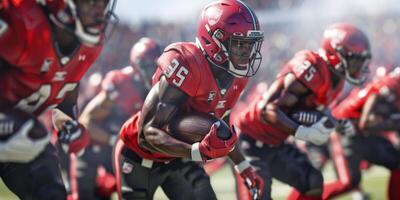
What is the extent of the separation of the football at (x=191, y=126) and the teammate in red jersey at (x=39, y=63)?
0.57 meters

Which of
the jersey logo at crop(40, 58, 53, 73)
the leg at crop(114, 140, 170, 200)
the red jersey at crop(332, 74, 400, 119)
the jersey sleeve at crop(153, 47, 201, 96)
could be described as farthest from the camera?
the red jersey at crop(332, 74, 400, 119)

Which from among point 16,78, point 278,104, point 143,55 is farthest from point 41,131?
point 143,55

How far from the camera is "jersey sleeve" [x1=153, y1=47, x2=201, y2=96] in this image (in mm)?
4086

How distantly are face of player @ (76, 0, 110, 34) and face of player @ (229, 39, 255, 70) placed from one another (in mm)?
914

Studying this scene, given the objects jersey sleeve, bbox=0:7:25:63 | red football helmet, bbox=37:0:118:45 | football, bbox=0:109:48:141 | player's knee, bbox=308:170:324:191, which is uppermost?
red football helmet, bbox=37:0:118:45

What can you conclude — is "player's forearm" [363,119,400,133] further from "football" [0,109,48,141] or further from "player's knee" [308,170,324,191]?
"football" [0,109,48,141]

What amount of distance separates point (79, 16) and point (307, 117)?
213cm

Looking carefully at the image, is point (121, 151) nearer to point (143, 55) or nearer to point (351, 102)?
point (143, 55)

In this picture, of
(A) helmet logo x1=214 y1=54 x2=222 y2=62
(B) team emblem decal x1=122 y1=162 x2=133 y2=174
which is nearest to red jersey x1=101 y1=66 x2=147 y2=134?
(B) team emblem decal x1=122 y1=162 x2=133 y2=174

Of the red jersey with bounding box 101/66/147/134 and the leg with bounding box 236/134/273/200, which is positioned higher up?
the leg with bounding box 236/134/273/200

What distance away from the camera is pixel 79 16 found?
3621 mm

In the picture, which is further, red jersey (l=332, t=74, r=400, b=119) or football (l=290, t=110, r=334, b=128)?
red jersey (l=332, t=74, r=400, b=119)

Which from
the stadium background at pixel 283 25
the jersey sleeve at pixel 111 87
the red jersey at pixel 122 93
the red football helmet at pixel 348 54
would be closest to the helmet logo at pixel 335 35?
the red football helmet at pixel 348 54

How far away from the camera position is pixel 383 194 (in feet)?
26.1
